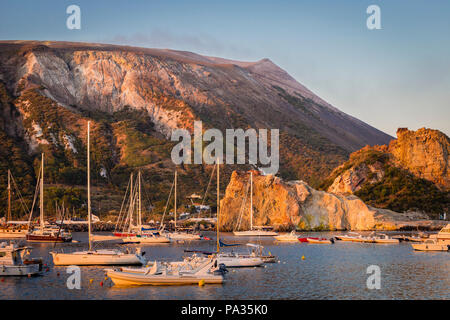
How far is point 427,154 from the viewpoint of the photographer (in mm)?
149000

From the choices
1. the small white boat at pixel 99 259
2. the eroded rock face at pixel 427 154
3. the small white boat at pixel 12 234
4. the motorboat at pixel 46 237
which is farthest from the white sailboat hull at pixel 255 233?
the eroded rock face at pixel 427 154

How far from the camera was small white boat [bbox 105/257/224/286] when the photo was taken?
42031mm

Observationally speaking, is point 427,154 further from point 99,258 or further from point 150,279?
point 150,279

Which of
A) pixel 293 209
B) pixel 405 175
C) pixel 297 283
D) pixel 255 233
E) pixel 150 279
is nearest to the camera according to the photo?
pixel 150 279

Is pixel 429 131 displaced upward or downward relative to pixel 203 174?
upward

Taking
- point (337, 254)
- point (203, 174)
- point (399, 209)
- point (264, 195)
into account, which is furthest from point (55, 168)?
point (337, 254)

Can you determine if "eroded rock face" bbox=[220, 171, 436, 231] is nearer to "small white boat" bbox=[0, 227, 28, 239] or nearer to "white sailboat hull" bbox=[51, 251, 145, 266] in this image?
"small white boat" bbox=[0, 227, 28, 239]

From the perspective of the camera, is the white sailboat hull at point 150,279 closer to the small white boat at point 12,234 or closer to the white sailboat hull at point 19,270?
the white sailboat hull at point 19,270

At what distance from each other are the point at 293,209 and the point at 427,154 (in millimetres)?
49624

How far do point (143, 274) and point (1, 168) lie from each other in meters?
136

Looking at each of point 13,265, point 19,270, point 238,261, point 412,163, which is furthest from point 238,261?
point 412,163
